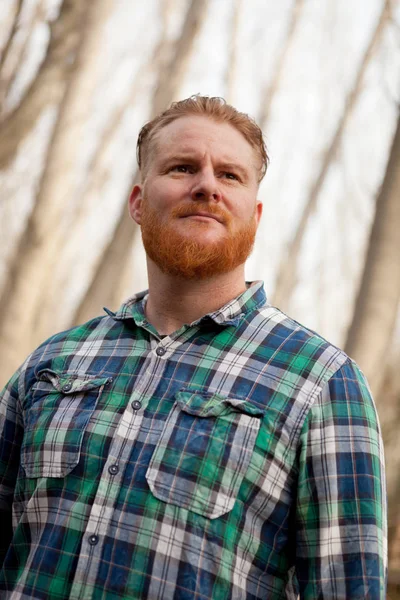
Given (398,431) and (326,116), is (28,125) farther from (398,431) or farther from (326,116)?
(398,431)

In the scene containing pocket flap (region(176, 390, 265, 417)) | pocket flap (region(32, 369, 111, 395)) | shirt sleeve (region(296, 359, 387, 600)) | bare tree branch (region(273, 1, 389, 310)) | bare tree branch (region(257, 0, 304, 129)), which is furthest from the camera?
bare tree branch (region(257, 0, 304, 129))

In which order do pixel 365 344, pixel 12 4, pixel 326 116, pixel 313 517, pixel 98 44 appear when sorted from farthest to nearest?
pixel 326 116 → pixel 12 4 → pixel 98 44 → pixel 365 344 → pixel 313 517

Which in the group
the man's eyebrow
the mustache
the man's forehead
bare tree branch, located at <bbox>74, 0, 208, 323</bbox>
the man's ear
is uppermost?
bare tree branch, located at <bbox>74, 0, 208, 323</bbox>

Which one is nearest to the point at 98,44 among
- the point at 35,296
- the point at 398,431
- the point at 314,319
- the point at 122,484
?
the point at 35,296

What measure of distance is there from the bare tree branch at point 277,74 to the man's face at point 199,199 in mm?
6653

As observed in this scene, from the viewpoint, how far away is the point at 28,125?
687cm

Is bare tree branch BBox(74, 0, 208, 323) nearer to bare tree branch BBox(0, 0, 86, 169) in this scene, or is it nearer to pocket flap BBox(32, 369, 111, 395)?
bare tree branch BBox(0, 0, 86, 169)

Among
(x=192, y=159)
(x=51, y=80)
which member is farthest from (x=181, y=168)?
(x=51, y=80)

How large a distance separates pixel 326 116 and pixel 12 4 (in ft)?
11.6

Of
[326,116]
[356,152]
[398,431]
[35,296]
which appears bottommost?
[398,431]

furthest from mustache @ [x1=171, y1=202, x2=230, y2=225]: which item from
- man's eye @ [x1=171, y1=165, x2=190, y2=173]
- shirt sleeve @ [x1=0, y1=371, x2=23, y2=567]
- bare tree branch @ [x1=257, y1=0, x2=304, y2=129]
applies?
bare tree branch @ [x1=257, y1=0, x2=304, y2=129]

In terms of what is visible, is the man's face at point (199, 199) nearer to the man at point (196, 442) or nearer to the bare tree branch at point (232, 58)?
the man at point (196, 442)

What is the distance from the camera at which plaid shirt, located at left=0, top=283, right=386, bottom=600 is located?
1501 mm

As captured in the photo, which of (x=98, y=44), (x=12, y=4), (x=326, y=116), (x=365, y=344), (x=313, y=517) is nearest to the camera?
(x=313, y=517)
